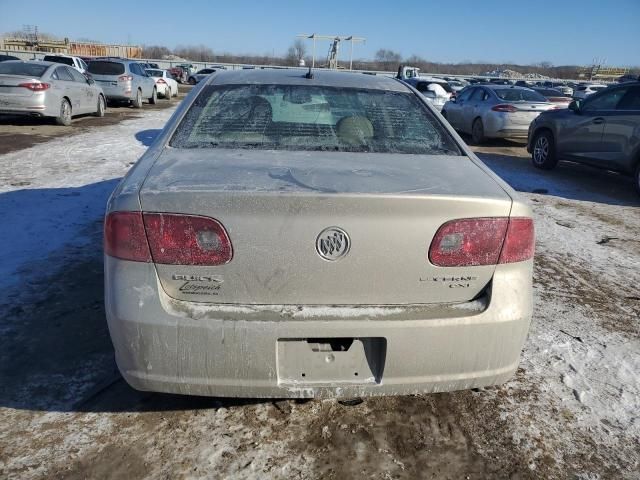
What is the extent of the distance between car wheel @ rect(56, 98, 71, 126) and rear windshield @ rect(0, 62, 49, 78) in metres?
0.79

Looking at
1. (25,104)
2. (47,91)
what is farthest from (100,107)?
(25,104)

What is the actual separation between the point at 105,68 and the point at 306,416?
1840cm

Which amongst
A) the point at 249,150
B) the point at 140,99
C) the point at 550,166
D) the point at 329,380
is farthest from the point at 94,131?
the point at 329,380

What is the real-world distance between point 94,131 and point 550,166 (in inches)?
389

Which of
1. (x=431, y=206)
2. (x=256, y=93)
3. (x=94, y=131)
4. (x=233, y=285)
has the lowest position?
(x=94, y=131)

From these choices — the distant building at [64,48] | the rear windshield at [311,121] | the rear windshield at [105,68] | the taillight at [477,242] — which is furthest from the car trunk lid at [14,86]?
the distant building at [64,48]

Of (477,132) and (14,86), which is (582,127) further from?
(14,86)

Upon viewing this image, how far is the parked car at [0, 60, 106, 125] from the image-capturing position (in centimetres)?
1088

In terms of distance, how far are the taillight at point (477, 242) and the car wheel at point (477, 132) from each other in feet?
36.4

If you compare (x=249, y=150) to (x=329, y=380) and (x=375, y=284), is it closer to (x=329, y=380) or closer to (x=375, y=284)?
(x=375, y=284)

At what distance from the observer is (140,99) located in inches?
735

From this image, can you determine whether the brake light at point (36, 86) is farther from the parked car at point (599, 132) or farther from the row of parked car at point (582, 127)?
the parked car at point (599, 132)

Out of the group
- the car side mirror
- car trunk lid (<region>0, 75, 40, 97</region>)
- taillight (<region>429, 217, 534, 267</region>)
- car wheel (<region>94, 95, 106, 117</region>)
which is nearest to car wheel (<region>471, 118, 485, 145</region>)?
the car side mirror

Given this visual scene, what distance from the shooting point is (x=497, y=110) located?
11.9 metres
